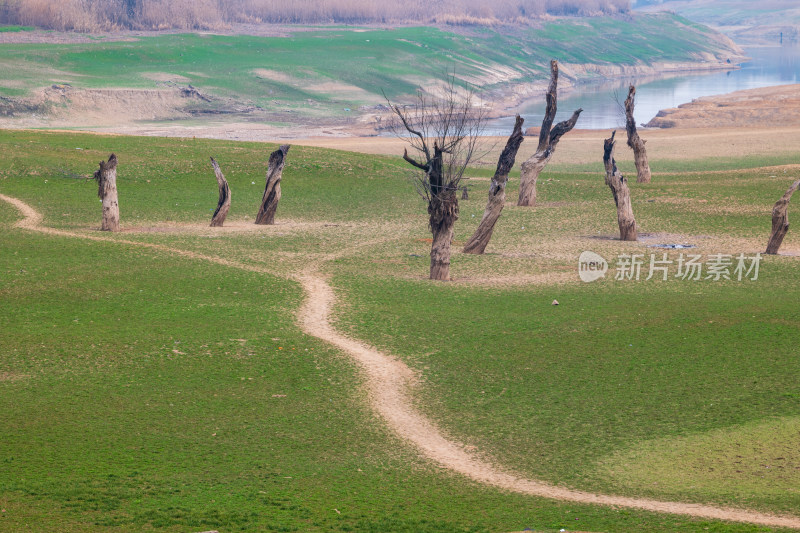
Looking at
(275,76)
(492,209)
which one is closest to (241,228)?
(492,209)

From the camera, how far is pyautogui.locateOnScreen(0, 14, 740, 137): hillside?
8419 centimetres

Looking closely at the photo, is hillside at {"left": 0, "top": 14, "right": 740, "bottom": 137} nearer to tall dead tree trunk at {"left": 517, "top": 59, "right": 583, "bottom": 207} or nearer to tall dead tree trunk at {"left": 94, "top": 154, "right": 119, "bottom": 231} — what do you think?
tall dead tree trunk at {"left": 517, "top": 59, "right": 583, "bottom": 207}

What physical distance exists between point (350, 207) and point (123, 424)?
24494 millimetres

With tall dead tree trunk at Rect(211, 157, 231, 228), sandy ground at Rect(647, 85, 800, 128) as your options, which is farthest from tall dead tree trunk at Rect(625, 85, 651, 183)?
sandy ground at Rect(647, 85, 800, 128)

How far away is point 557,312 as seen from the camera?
71.6 ft

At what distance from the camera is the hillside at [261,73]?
276 feet

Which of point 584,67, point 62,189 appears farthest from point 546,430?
point 584,67

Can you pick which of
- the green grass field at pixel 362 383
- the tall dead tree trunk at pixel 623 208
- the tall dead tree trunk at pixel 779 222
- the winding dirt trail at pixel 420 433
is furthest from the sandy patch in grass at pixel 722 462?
the tall dead tree trunk at pixel 623 208

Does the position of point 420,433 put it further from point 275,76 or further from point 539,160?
point 275,76

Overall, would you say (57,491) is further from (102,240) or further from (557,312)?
(102,240)

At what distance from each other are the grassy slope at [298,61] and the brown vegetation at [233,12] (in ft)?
30.8

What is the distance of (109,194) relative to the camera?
3123 centimetres

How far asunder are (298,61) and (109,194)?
286 ft

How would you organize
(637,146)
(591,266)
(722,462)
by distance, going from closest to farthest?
1. (722,462)
2. (591,266)
3. (637,146)
